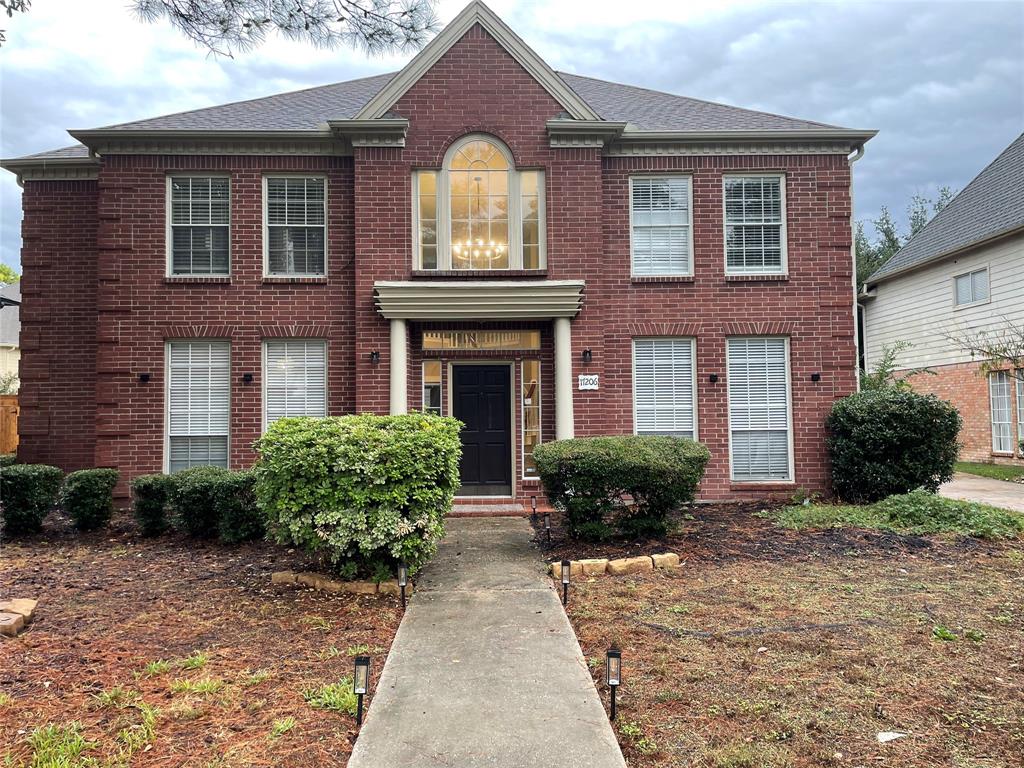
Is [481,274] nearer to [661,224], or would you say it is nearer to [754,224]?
[661,224]

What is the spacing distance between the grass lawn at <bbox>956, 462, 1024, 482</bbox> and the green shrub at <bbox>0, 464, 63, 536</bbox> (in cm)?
1729

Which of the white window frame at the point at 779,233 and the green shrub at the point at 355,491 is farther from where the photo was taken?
the white window frame at the point at 779,233

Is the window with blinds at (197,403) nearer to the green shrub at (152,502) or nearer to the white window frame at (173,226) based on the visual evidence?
the white window frame at (173,226)

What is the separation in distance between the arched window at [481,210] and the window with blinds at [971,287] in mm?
12575

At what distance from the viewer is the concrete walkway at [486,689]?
3.05m

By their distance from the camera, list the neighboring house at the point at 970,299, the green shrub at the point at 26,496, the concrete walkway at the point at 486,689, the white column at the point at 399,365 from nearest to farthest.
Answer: the concrete walkway at the point at 486,689 < the green shrub at the point at 26,496 < the white column at the point at 399,365 < the neighboring house at the point at 970,299

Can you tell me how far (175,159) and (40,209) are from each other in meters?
2.91

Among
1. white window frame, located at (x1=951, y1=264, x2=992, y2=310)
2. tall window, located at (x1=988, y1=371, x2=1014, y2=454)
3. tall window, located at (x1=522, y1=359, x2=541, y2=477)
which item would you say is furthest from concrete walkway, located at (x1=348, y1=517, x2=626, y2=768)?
white window frame, located at (x1=951, y1=264, x2=992, y2=310)

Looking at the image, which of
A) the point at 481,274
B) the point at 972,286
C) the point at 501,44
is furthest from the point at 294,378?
the point at 972,286

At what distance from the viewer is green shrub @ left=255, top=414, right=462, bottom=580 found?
547 centimetres

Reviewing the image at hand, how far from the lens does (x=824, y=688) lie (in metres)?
3.69

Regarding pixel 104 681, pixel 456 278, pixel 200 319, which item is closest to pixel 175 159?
pixel 200 319

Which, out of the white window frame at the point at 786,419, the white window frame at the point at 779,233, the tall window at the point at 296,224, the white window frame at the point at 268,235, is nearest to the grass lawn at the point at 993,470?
the white window frame at the point at 786,419

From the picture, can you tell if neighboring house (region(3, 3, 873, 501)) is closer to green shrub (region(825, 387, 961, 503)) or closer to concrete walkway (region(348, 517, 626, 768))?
green shrub (region(825, 387, 961, 503))
